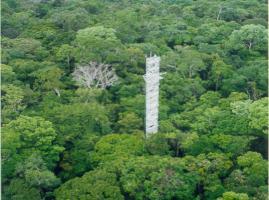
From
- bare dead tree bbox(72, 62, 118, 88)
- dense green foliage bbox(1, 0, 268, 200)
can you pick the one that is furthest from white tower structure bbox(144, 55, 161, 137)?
bare dead tree bbox(72, 62, 118, 88)

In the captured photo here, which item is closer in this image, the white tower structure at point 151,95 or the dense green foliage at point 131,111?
the dense green foliage at point 131,111

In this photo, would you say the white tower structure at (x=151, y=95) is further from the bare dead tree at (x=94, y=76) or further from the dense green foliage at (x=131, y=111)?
the bare dead tree at (x=94, y=76)

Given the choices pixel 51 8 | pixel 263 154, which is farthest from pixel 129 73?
pixel 51 8

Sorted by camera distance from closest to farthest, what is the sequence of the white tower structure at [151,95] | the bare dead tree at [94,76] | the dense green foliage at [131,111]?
the dense green foliage at [131,111] → the white tower structure at [151,95] → the bare dead tree at [94,76]

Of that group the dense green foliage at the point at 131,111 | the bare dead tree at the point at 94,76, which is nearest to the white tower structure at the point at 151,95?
the dense green foliage at the point at 131,111

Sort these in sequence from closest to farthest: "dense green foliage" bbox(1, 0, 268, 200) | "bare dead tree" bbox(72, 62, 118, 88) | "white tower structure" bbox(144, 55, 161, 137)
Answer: "dense green foliage" bbox(1, 0, 268, 200) → "white tower structure" bbox(144, 55, 161, 137) → "bare dead tree" bbox(72, 62, 118, 88)

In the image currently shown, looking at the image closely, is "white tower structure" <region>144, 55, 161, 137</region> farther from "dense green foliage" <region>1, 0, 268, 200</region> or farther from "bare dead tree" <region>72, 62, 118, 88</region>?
"bare dead tree" <region>72, 62, 118, 88</region>
